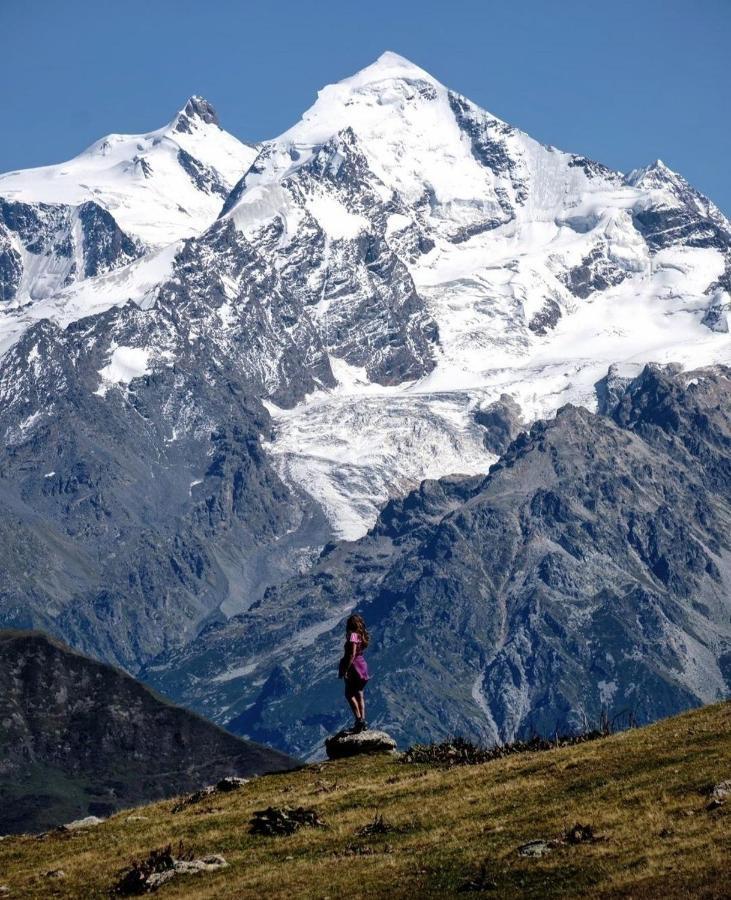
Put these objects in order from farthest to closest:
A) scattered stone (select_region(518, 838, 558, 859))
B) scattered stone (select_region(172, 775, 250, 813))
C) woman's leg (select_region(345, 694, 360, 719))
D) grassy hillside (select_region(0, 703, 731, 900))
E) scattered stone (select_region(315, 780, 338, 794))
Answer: woman's leg (select_region(345, 694, 360, 719)), scattered stone (select_region(172, 775, 250, 813)), scattered stone (select_region(315, 780, 338, 794)), scattered stone (select_region(518, 838, 558, 859)), grassy hillside (select_region(0, 703, 731, 900))

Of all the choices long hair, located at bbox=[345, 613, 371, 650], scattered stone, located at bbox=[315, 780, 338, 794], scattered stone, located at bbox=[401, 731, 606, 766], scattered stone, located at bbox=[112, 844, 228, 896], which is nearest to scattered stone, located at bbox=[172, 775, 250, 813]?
scattered stone, located at bbox=[315, 780, 338, 794]

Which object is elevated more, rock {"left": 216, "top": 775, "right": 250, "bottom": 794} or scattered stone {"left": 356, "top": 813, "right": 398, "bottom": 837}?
rock {"left": 216, "top": 775, "right": 250, "bottom": 794}

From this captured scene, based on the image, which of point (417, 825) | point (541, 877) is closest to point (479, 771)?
→ point (417, 825)

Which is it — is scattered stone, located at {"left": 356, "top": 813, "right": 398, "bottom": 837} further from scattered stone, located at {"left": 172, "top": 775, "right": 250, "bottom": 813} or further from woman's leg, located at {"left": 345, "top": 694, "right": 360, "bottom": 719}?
woman's leg, located at {"left": 345, "top": 694, "right": 360, "bottom": 719}

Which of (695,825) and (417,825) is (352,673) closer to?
(417,825)

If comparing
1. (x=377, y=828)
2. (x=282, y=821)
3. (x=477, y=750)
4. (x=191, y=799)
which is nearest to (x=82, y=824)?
(x=191, y=799)

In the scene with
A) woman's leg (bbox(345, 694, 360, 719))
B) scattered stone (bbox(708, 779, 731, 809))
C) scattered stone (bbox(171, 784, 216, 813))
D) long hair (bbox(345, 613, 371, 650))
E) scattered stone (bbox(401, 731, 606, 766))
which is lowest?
scattered stone (bbox(708, 779, 731, 809))

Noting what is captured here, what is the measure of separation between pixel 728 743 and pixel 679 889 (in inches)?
665

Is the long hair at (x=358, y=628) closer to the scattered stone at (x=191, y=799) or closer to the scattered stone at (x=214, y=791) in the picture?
the scattered stone at (x=214, y=791)

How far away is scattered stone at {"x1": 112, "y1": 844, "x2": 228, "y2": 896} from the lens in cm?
5909

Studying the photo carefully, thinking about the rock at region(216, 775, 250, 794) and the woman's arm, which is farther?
the rock at region(216, 775, 250, 794)

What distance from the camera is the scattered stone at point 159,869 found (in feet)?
194

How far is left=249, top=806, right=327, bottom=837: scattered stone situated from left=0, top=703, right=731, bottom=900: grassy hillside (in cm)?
47

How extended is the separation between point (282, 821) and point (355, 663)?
41.8 feet
